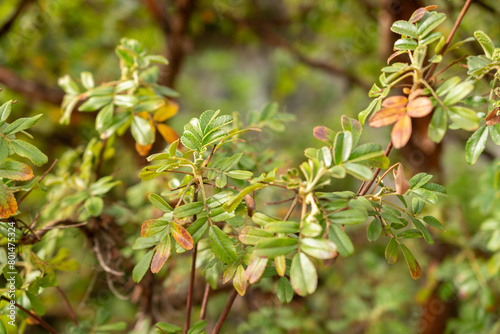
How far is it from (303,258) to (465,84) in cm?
25

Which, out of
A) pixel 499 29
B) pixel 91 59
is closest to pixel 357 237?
pixel 499 29

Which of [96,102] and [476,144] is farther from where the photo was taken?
[96,102]

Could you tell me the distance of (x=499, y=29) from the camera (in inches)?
50.9

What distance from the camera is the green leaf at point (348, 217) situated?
15.4 inches

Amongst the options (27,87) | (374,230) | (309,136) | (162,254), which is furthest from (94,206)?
(309,136)

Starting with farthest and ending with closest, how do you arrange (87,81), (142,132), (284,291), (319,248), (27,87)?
(27,87), (87,81), (142,132), (284,291), (319,248)

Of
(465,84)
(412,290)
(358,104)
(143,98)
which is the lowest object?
(412,290)

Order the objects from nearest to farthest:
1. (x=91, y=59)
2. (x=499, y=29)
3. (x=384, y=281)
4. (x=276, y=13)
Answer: (x=499, y=29), (x=384, y=281), (x=91, y=59), (x=276, y=13)

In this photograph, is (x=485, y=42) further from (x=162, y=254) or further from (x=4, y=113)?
(x=4, y=113)

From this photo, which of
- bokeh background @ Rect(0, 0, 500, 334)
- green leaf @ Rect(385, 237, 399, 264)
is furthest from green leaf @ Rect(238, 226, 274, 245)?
bokeh background @ Rect(0, 0, 500, 334)

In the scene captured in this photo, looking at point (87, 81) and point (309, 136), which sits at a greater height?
point (87, 81)

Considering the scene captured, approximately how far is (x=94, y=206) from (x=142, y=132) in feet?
0.56

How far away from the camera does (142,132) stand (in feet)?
2.01

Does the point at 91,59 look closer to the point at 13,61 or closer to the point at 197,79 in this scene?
the point at 13,61
